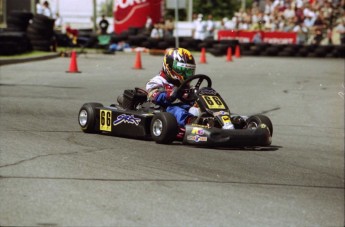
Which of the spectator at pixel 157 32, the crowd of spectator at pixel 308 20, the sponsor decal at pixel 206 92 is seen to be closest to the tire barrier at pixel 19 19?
the spectator at pixel 157 32

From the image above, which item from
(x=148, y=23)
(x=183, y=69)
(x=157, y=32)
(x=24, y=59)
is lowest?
(x=24, y=59)

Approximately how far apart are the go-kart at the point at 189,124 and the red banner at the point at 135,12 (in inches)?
981

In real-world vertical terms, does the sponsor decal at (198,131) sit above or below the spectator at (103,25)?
below

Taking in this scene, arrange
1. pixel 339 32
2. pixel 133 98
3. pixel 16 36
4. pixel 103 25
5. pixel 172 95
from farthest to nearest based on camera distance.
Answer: pixel 103 25 < pixel 339 32 < pixel 16 36 < pixel 133 98 < pixel 172 95

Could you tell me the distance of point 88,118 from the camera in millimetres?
9844

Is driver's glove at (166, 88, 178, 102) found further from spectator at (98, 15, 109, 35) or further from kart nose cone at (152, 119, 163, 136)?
spectator at (98, 15, 109, 35)

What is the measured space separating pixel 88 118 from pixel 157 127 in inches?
42.0

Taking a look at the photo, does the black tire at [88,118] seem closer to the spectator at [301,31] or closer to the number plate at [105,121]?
the number plate at [105,121]

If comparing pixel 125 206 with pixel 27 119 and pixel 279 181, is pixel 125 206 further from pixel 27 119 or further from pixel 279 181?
pixel 27 119

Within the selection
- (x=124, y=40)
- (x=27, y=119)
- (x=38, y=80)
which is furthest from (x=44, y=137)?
(x=124, y=40)

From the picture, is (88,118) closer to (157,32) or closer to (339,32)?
(157,32)

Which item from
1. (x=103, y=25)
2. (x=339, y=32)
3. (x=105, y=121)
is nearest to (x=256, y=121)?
(x=105, y=121)

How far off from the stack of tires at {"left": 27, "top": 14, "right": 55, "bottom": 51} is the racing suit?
52.4 ft

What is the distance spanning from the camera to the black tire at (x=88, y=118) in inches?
387
